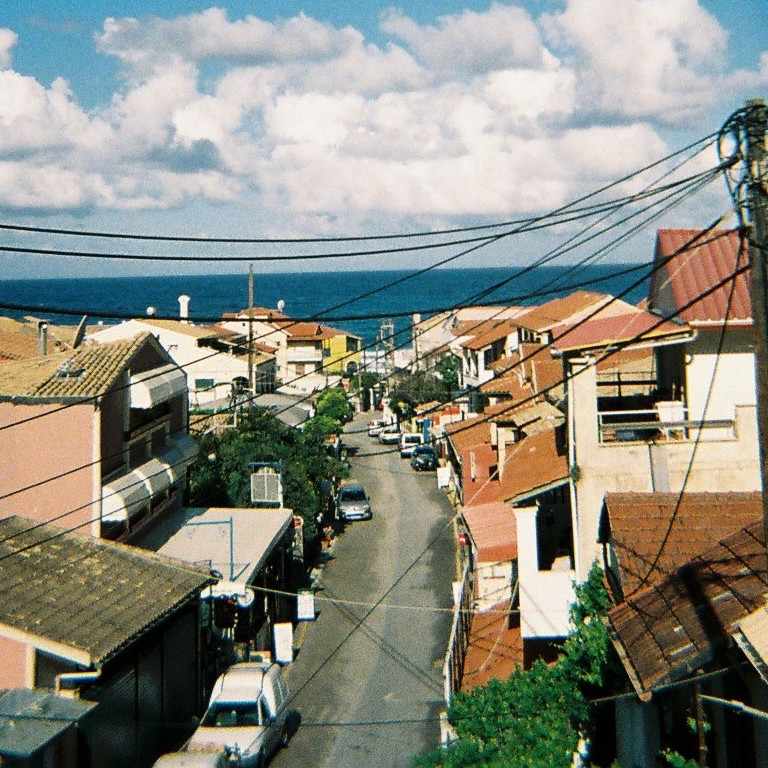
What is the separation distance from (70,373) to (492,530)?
915 centimetres

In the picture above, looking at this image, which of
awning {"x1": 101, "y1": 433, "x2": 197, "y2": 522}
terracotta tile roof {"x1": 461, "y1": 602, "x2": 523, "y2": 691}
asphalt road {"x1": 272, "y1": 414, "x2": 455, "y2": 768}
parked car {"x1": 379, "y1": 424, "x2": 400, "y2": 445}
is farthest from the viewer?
parked car {"x1": 379, "y1": 424, "x2": 400, "y2": 445}

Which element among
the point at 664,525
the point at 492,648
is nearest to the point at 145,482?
the point at 492,648

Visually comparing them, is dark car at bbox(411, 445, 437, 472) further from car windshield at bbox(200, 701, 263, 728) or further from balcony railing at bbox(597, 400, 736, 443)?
car windshield at bbox(200, 701, 263, 728)

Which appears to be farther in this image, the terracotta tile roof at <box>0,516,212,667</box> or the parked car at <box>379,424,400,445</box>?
the parked car at <box>379,424,400,445</box>

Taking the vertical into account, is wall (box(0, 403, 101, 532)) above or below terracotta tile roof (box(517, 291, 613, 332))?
below

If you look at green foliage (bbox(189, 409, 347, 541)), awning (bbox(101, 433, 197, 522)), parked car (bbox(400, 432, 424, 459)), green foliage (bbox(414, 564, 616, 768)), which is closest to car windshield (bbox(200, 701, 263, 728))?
awning (bbox(101, 433, 197, 522))

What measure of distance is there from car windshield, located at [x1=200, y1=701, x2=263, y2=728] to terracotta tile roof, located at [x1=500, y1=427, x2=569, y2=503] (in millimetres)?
5684

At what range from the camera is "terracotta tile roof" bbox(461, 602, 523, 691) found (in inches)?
686

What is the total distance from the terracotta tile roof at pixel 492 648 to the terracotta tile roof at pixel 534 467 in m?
2.27

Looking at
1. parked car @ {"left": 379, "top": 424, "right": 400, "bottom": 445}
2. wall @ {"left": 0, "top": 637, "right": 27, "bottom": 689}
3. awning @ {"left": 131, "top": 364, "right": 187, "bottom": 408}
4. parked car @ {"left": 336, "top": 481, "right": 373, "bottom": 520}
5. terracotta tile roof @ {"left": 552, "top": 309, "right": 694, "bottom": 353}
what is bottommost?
wall @ {"left": 0, "top": 637, "right": 27, "bottom": 689}

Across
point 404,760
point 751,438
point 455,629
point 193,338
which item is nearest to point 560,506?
point 455,629

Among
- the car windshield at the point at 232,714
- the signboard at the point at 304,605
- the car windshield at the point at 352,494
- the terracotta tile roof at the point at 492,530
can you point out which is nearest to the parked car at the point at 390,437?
the car windshield at the point at 352,494

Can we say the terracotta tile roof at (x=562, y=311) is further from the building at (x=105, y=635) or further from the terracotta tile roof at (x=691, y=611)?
the terracotta tile roof at (x=691, y=611)

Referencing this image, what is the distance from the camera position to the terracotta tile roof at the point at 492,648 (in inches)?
686
